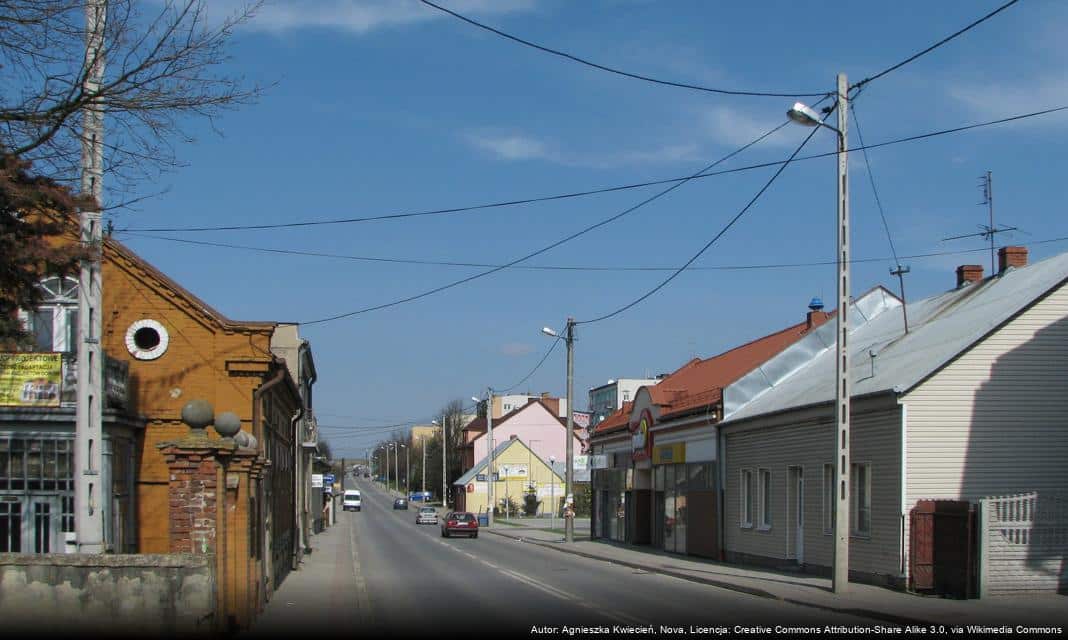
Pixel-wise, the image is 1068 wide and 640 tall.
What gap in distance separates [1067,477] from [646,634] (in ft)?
39.1

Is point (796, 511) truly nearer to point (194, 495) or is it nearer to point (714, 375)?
point (714, 375)

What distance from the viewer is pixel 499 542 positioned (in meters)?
51.0

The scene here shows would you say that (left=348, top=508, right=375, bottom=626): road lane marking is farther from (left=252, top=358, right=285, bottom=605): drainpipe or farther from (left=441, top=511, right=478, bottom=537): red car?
(left=441, top=511, right=478, bottom=537): red car

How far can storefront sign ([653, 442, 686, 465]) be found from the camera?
35.8 metres

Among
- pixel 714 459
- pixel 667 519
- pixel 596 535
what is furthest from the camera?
pixel 596 535

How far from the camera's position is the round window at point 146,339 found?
22109 millimetres

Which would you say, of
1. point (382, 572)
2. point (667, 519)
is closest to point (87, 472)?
point (382, 572)

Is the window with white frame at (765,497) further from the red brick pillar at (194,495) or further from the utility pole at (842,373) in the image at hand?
the red brick pillar at (194,495)

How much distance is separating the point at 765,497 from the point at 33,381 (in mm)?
17650

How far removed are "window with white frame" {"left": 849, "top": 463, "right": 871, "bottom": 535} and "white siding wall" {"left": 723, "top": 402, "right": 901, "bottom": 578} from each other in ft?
0.77

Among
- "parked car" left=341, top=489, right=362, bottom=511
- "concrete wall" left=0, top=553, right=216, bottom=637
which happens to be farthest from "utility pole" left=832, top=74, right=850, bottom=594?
"parked car" left=341, top=489, right=362, bottom=511

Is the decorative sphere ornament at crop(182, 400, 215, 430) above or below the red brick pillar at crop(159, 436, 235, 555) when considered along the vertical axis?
above

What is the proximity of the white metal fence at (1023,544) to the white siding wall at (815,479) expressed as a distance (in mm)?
2204

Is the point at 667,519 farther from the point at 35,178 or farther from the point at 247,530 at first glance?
the point at 35,178
